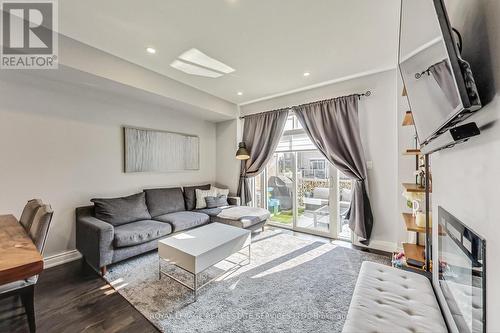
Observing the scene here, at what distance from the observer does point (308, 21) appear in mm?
2115

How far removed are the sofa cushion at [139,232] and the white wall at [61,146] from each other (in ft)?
2.71

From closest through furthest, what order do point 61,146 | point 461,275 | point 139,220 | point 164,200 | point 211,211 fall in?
point 461,275 → point 61,146 → point 139,220 → point 164,200 → point 211,211

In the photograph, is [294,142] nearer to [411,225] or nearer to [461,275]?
[411,225]

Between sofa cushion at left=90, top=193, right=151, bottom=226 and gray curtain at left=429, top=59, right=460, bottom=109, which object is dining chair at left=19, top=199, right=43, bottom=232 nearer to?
sofa cushion at left=90, top=193, right=151, bottom=226

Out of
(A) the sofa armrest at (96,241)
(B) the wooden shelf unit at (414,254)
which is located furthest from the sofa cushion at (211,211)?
(B) the wooden shelf unit at (414,254)

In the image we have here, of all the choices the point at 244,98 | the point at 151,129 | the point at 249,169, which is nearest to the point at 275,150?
the point at 249,169

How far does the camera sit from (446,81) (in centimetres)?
80

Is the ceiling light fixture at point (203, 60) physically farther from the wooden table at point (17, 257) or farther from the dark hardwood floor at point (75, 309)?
the dark hardwood floor at point (75, 309)

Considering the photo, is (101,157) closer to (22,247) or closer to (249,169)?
(22,247)

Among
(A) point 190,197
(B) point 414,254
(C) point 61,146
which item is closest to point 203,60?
(C) point 61,146

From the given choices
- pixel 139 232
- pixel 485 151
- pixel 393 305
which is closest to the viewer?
pixel 485 151

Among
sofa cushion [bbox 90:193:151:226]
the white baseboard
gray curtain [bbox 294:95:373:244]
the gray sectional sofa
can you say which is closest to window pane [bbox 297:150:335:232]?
gray curtain [bbox 294:95:373:244]

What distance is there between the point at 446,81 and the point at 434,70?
0.14 metres

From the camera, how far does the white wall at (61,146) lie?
2.51 m
